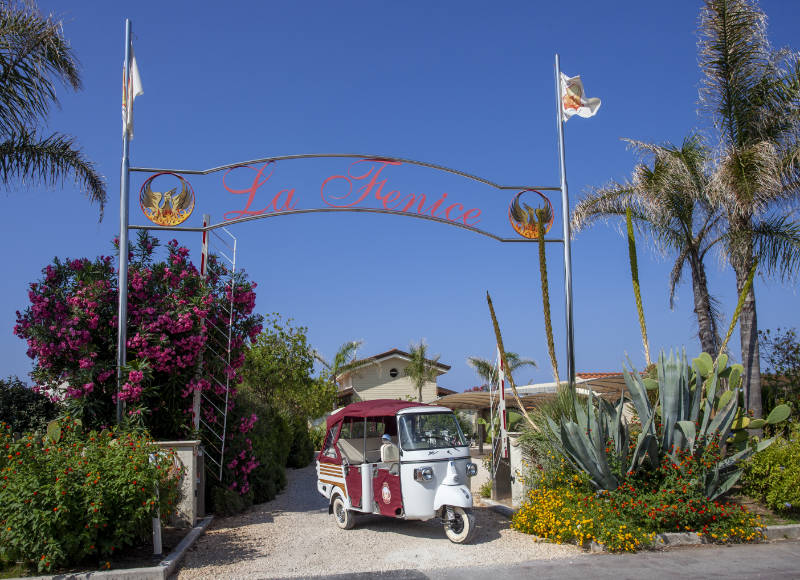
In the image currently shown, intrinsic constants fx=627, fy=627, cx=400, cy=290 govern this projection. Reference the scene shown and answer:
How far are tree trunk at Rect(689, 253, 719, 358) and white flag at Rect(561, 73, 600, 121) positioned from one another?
4725 mm

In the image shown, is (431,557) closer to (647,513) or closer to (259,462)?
(647,513)

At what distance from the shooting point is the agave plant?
28.4ft

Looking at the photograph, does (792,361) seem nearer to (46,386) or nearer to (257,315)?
(257,315)

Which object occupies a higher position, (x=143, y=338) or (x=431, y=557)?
(x=143, y=338)

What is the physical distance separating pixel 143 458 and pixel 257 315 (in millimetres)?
4973

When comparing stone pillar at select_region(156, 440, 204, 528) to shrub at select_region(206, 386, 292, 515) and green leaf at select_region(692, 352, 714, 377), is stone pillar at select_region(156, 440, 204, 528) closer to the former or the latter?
shrub at select_region(206, 386, 292, 515)

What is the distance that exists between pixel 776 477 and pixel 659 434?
1.78m

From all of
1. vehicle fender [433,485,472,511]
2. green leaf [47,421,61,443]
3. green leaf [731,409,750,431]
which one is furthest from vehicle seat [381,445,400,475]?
green leaf [731,409,750,431]

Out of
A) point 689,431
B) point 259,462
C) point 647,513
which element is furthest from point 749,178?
point 259,462

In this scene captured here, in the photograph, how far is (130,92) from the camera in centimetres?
1135

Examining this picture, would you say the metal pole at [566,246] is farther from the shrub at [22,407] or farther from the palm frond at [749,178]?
the shrub at [22,407]

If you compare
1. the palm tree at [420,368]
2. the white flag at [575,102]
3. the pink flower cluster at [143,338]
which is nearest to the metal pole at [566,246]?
the white flag at [575,102]

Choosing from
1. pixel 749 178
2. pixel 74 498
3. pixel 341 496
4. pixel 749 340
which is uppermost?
pixel 749 178

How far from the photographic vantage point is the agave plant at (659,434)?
8.66 metres
